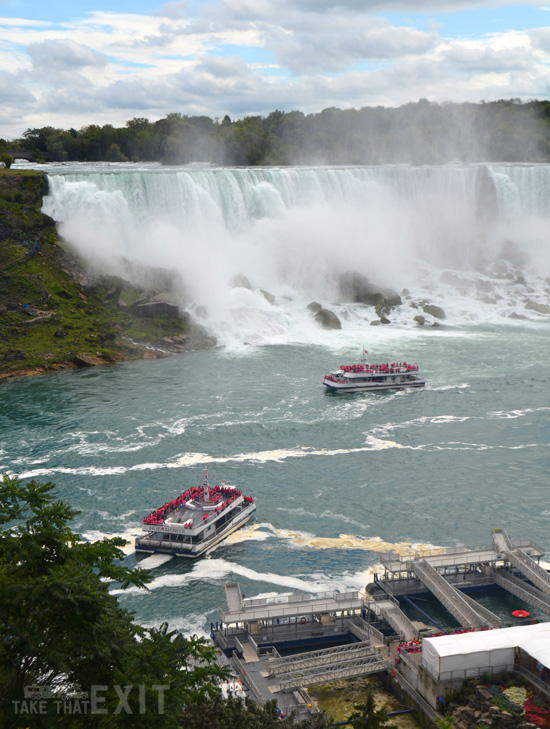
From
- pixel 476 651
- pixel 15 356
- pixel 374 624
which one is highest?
pixel 15 356

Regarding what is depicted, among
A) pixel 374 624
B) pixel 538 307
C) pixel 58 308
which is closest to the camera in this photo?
pixel 374 624

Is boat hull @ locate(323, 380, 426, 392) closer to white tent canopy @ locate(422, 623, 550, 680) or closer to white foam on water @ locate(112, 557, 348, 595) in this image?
white foam on water @ locate(112, 557, 348, 595)

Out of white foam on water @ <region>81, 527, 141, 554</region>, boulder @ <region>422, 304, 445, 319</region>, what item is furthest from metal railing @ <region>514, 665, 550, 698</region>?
boulder @ <region>422, 304, 445, 319</region>

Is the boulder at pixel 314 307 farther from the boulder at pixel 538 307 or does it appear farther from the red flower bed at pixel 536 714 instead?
the red flower bed at pixel 536 714

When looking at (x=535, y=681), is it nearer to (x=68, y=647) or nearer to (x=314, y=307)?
(x=68, y=647)

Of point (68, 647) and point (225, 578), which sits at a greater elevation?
point (68, 647)

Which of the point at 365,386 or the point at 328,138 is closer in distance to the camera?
the point at 365,386

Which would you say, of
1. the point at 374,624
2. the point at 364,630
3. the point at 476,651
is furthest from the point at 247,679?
the point at 476,651

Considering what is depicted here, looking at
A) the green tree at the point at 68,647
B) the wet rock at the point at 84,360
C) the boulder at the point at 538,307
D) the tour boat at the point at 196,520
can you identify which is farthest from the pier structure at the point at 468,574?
the boulder at the point at 538,307
